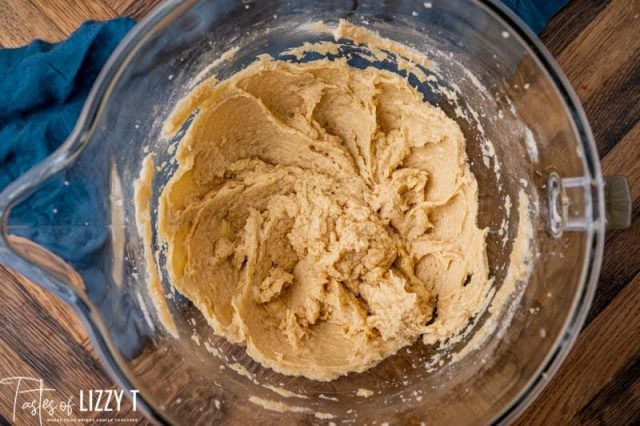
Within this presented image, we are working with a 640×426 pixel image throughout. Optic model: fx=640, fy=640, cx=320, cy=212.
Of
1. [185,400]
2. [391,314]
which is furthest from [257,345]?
[391,314]

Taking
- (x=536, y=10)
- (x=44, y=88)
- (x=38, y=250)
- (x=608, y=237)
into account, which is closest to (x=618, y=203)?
(x=608, y=237)

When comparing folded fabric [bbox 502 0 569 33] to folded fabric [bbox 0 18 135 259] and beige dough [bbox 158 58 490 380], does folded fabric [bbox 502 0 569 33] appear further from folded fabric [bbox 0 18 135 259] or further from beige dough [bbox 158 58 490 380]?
folded fabric [bbox 0 18 135 259]

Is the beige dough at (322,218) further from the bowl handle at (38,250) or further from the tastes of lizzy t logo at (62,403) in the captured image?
the tastes of lizzy t logo at (62,403)

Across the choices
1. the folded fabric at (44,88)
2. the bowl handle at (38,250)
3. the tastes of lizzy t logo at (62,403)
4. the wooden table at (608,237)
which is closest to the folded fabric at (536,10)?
the wooden table at (608,237)

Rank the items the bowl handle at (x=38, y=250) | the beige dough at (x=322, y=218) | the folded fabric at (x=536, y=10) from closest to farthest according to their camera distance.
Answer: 1. the bowl handle at (x=38, y=250)
2. the beige dough at (x=322, y=218)
3. the folded fabric at (x=536, y=10)

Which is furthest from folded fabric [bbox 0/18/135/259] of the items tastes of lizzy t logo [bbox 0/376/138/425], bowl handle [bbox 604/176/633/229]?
bowl handle [bbox 604/176/633/229]

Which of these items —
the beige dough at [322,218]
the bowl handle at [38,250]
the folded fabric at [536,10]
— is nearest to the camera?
the bowl handle at [38,250]

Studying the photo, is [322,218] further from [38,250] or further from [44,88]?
[44,88]
